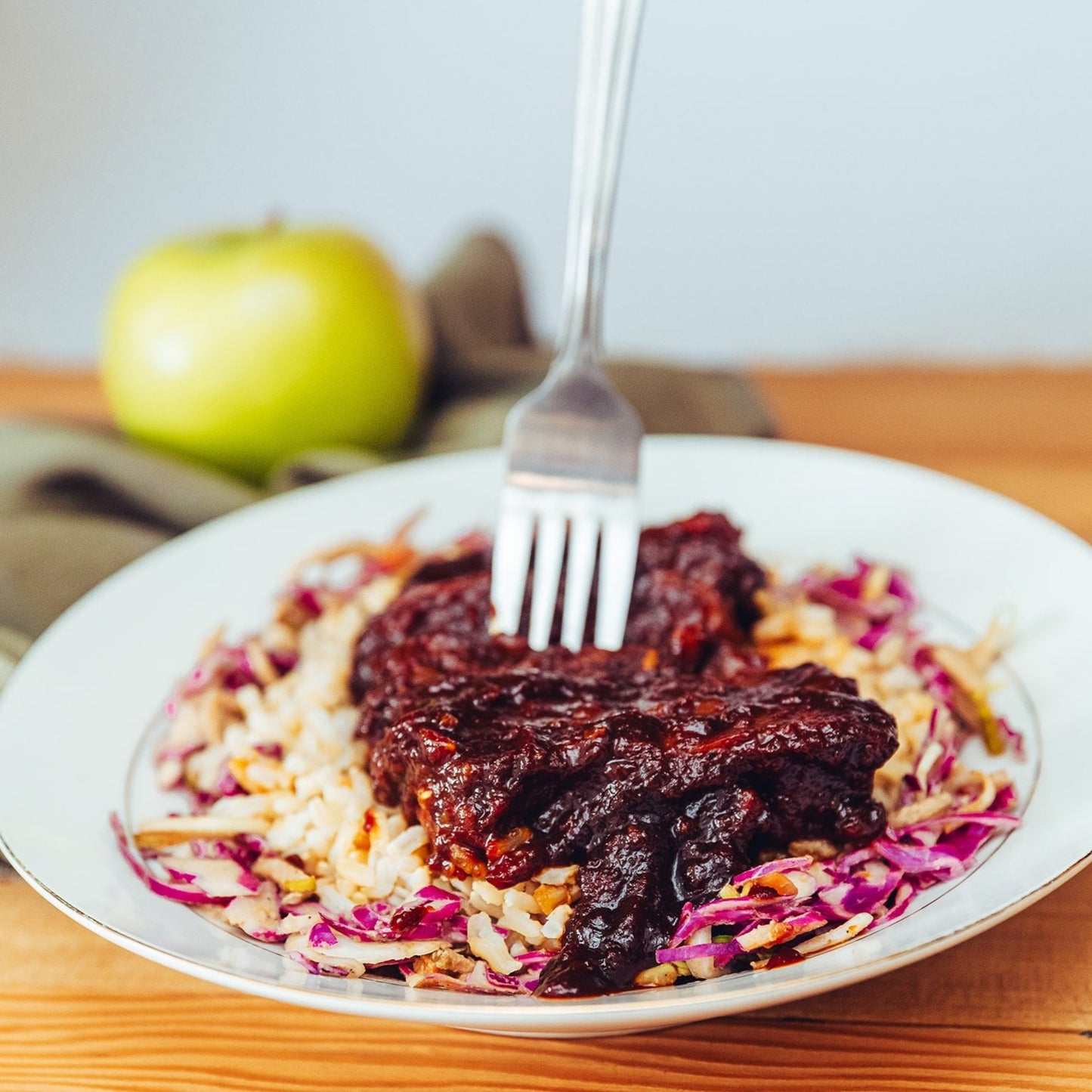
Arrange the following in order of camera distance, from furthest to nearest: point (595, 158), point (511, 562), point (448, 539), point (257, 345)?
point (257, 345), point (448, 539), point (511, 562), point (595, 158)

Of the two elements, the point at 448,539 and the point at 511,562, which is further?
the point at 448,539

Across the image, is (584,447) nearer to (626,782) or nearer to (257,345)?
(626,782)

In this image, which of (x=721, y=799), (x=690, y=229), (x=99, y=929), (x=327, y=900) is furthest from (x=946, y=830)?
(x=690, y=229)

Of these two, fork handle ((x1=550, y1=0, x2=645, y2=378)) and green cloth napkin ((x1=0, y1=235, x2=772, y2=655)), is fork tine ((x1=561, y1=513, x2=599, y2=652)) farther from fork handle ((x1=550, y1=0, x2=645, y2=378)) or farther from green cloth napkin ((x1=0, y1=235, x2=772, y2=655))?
green cloth napkin ((x1=0, y1=235, x2=772, y2=655))

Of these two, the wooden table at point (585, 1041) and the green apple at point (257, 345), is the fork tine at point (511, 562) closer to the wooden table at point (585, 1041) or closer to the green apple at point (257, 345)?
the wooden table at point (585, 1041)

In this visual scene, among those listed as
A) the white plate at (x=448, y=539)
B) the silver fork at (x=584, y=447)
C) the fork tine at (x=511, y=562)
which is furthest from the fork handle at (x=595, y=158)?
the white plate at (x=448, y=539)

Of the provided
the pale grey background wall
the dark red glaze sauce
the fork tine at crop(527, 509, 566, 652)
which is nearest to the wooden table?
the dark red glaze sauce

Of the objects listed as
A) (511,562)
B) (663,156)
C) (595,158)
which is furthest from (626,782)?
(663,156)
